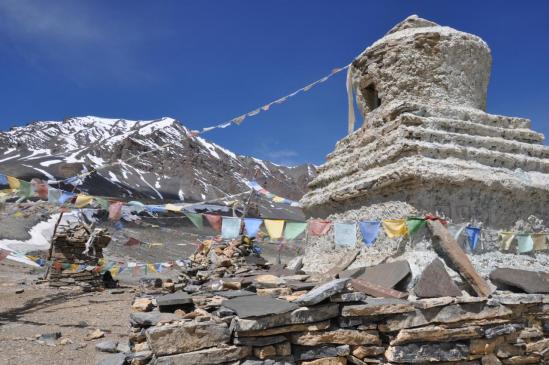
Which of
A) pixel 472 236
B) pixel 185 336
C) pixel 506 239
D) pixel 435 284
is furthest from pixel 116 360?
pixel 506 239

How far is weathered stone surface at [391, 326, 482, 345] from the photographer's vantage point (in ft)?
13.6

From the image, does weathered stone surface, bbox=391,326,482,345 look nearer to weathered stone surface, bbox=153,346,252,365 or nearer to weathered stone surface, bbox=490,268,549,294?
weathered stone surface, bbox=490,268,549,294

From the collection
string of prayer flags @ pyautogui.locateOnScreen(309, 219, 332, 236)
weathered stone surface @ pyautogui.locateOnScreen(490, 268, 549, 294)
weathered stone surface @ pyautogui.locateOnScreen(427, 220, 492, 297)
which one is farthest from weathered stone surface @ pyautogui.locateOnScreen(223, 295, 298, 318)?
weathered stone surface @ pyautogui.locateOnScreen(490, 268, 549, 294)

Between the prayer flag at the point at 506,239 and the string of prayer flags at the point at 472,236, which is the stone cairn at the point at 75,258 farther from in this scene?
the prayer flag at the point at 506,239

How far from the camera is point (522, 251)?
6.12 m

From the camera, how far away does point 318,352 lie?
407 cm

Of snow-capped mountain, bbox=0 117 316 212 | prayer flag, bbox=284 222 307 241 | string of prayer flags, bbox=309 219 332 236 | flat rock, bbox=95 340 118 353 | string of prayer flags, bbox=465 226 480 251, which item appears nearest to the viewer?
string of prayer flags, bbox=465 226 480 251

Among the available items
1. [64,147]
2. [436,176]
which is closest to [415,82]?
[436,176]

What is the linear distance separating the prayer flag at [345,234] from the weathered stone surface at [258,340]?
2.72 metres

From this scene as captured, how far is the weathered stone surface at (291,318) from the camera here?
150 inches

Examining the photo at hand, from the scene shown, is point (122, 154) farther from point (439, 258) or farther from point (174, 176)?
point (439, 258)

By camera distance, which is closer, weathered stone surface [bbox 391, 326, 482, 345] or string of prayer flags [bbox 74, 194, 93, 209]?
weathered stone surface [bbox 391, 326, 482, 345]

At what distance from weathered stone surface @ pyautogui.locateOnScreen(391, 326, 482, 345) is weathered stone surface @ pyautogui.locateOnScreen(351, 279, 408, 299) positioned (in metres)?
0.46

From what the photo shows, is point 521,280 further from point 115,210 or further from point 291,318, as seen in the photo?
point 115,210
